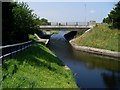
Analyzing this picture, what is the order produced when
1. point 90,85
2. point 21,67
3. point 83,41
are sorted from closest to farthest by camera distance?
point 21,67 < point 90,85 < point 83,41

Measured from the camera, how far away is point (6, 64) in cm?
1978

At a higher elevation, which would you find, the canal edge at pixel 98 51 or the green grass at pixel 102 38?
the green grass at pixel 102 38

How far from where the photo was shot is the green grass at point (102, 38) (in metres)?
67.1

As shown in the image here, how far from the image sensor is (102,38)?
244 feet

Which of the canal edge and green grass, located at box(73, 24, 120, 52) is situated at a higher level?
green grass, located at box(73, 24, 120, 52)

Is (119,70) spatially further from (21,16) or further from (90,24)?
(90,24)

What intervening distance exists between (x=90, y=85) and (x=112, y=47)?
1392 inches

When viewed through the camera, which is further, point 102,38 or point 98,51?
point 102,38

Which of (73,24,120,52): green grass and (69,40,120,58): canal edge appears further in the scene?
(73,24,120,52): green grass

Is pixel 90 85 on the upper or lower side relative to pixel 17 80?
lower

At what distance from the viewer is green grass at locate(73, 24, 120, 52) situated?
220 ft

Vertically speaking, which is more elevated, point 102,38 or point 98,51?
point 102,38

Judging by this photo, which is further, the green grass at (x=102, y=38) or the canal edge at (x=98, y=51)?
the green grass at (x=102, y=38)

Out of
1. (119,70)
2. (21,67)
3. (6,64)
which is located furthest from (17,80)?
(119,70)
